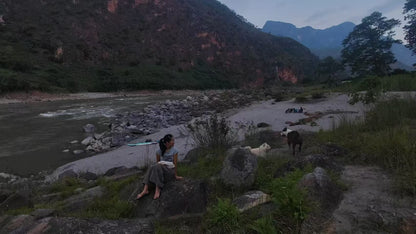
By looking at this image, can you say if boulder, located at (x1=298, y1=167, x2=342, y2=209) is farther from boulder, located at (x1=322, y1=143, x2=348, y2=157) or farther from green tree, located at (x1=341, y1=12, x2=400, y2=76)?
green tree, located at (x1=341, y1=12, x2=400, y2=76)

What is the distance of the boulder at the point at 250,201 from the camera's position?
3.19 metres

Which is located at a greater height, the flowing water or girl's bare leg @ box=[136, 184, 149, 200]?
girl's bare leg @ box=[136, 184, 149, 200]

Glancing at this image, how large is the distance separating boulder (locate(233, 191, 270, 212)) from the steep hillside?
128 feet

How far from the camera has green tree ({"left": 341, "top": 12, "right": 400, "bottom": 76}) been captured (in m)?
32.1

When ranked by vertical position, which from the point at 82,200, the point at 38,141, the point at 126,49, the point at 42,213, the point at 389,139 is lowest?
the point at 38,141

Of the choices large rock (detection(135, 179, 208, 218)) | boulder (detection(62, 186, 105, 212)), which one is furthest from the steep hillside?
large rock (detection(135, 179, 208, 218))

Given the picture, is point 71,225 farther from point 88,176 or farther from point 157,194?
point 88,176

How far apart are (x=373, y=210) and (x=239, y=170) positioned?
1941 mm

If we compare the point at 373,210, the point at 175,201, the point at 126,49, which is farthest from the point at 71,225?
the point at 126,49

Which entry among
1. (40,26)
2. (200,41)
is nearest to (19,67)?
(40,26)

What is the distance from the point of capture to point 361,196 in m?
3.42

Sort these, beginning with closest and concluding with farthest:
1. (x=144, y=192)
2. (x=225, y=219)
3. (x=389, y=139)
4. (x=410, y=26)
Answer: (x=225, y=219)
(x=144, y=192)
(x=389, y=139)
(x=410, y=26)

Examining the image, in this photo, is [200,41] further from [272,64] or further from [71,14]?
[71,14]

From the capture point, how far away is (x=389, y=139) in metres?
4.47
